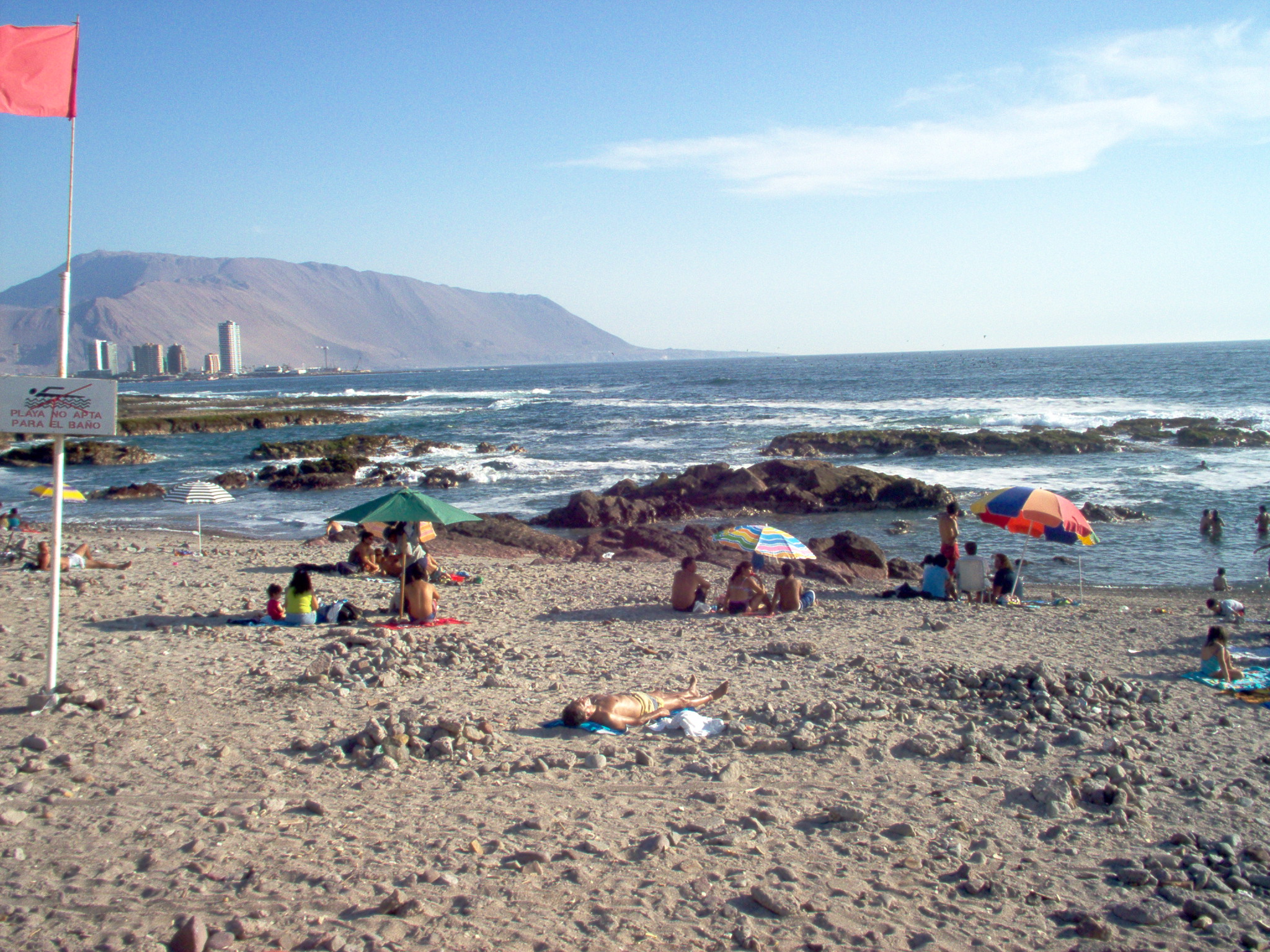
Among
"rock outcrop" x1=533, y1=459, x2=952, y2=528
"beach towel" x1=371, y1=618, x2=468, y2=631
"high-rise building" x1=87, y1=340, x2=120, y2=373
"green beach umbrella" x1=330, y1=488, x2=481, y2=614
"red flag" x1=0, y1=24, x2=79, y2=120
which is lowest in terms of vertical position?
Result: "beach towel" x1=371, y1=618, x2=468, y2=631

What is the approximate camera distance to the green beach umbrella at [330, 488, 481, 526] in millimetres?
10047

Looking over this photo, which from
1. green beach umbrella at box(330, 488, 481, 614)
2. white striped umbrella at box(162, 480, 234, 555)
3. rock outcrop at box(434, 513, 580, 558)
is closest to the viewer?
green beach umbrella at box(330, 488, 481, 614)

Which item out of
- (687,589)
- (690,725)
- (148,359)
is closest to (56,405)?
(690,725)

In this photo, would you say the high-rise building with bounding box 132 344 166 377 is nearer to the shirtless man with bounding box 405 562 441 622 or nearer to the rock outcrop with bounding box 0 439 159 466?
the rock outcrop with bounding box 0 439 159 466

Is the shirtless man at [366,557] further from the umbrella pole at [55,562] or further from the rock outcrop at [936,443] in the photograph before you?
the rock outcrop at [936,443]

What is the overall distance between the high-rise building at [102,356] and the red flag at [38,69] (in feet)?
645

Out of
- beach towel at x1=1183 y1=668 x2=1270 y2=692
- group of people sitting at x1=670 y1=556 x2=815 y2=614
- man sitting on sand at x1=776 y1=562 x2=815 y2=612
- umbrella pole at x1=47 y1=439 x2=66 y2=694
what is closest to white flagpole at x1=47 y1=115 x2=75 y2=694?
umbrella pole at x1=47 y1=439 x2=66 y2=694

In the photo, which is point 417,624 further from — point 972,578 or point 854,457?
point 854,457

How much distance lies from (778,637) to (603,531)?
324 inches

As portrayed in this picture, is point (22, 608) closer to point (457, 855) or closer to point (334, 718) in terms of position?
point (334, 718)

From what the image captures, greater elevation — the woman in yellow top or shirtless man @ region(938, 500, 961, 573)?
shirtless man @ region(938, 500, 961, 573)

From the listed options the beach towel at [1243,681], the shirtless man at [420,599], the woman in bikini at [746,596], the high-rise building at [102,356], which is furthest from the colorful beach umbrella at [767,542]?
the high-rise building at [102,356]

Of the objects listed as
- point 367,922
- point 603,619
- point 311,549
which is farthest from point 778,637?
point 311,549

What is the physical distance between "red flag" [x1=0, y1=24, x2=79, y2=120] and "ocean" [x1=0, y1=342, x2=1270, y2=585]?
49.1ft
